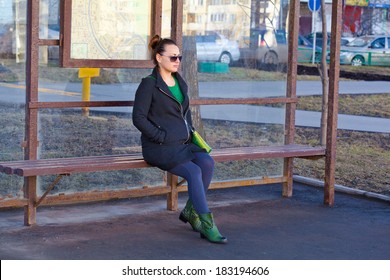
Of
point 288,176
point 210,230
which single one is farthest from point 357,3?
point 210,230

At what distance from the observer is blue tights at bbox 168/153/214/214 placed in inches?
252

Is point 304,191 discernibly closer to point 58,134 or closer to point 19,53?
point 58,134

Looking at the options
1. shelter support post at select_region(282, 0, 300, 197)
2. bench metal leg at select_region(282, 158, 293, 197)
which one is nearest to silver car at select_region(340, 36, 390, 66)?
shelter support post at select_region(282, 0, 300, 197)

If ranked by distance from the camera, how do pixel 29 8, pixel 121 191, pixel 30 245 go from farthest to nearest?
pixel 121 191 < pixel 29 8 < pixel 30 245

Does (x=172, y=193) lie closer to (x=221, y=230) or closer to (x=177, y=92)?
(x=221, y=230)

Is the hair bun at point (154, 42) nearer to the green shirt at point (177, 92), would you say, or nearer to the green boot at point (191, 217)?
the green shirt at point (177, 92)

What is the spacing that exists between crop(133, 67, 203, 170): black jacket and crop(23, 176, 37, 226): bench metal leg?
2.89 feet

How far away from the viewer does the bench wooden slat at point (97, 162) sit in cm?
630

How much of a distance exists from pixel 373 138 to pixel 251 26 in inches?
203

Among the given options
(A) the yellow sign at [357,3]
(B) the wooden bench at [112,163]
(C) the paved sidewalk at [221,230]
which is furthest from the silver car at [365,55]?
(B) the wooden bench at [112,163]

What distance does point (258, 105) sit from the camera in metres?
8.51

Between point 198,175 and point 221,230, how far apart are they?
596 mm

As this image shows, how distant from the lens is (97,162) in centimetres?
664

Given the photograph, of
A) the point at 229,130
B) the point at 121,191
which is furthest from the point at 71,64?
the point at 229,130
